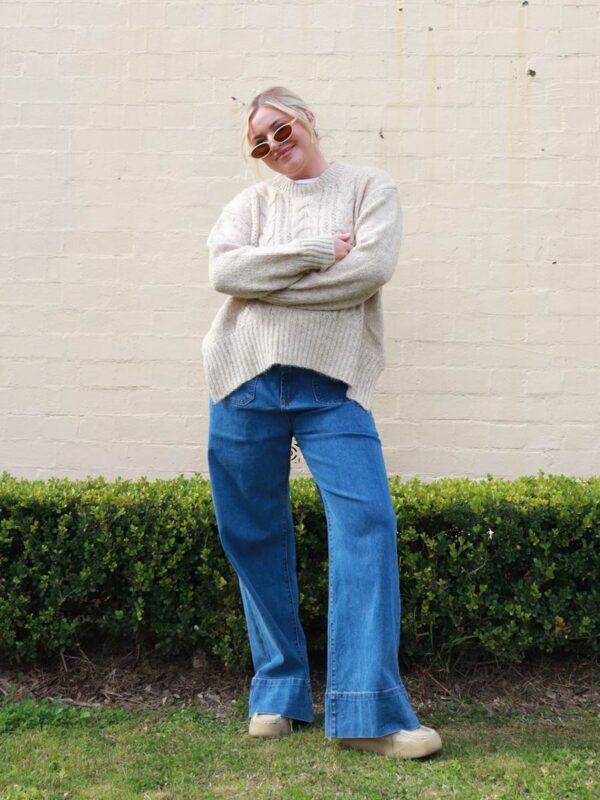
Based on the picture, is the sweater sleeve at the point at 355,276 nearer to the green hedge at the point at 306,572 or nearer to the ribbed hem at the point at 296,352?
the ribbed hem at the point at 296,352

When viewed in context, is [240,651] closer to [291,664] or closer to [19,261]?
[291,664]

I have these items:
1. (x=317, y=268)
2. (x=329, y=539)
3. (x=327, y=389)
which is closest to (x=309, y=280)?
(x=317, y=268)

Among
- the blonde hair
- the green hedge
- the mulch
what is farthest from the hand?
the mulch

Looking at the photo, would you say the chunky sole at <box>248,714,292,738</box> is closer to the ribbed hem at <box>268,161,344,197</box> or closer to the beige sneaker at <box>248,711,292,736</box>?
the beige sneaker at <box>248,711,292,736</box>

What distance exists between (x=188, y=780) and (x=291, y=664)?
1.77ft

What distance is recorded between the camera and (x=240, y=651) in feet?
11.3

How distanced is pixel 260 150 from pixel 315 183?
0.22 m

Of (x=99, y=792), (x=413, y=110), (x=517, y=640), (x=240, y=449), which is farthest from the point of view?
(x=413, y=110)

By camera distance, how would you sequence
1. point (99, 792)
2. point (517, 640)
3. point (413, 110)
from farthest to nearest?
point (413, 110) → point (517, 640) → point (99, 792)

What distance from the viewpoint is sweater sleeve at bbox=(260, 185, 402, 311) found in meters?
2.86

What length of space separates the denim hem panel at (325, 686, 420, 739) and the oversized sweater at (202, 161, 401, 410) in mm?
892

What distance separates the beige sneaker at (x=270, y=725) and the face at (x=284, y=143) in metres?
1.83

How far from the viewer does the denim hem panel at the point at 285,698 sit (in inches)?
119

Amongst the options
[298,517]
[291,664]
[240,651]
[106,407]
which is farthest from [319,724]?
[106,407]
